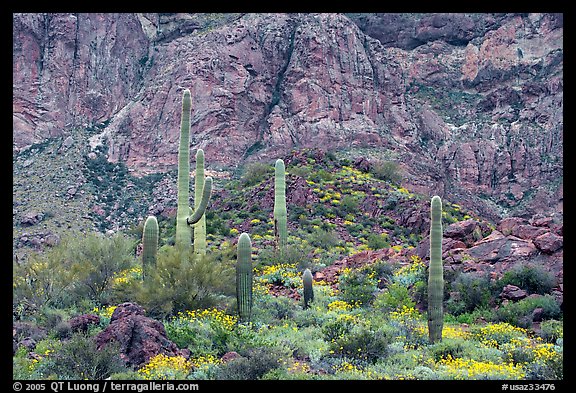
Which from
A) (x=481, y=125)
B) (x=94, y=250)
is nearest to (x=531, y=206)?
(x=481, y=125)

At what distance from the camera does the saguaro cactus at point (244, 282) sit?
56.4 feet

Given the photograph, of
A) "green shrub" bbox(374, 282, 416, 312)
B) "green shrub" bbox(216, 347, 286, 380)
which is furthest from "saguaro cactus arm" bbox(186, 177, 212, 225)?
"green shrub" bbox(216, 347, 286, 380)

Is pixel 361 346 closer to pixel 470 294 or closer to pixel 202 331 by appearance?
pixel 202 331

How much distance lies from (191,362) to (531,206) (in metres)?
53.7

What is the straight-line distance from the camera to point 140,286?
17531 millimetres

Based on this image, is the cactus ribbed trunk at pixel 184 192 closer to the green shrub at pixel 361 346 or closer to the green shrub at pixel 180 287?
the green shrub at pixel 180 287

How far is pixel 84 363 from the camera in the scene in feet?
40.5

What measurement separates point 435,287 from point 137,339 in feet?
21.7

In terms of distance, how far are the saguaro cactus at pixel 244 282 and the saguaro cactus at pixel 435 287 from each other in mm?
4234

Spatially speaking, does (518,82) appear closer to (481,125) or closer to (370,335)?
(481,125)

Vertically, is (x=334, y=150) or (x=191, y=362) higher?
(x=334, y=150)

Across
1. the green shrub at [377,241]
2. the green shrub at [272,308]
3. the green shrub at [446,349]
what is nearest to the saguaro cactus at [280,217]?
the green shrub at [377,241]

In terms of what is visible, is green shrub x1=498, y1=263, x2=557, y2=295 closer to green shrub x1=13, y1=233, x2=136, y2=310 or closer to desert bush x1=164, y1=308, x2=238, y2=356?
desert bush x1=164, y1=308, x2=238, y2=356

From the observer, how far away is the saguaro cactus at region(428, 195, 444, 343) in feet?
52.1
